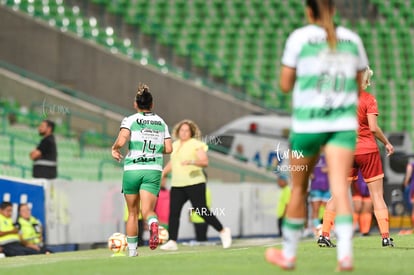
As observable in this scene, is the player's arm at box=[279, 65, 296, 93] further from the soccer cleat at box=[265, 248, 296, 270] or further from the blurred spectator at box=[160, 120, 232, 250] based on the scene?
the blurred spectator at box=[160, 120, 232, 250]

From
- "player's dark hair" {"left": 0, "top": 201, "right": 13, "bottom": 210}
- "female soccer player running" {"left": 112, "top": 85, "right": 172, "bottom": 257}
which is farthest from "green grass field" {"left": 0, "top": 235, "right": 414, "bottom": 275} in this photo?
"player's dark hair" {"left": 0, "top": 201, "right": 13, "bottom": 210}

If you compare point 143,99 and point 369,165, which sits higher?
point 143,99

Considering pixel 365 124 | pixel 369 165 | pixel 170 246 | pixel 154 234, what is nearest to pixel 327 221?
pixel 369 165

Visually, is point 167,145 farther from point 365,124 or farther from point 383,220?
point 383,220

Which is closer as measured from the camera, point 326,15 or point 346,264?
point 346,264

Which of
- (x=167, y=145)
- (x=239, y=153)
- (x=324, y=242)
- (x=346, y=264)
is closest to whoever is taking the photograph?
(x=346, y=264)

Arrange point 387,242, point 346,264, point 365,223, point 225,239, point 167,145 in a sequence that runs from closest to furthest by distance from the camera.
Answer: point 346,264 → point 387,242 → point 167,145 → point 225,239 → point 365,223

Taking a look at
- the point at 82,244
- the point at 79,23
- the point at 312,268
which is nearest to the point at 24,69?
the point at 79,23

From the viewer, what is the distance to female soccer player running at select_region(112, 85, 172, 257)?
46.2 ft

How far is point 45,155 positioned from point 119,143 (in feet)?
24.1

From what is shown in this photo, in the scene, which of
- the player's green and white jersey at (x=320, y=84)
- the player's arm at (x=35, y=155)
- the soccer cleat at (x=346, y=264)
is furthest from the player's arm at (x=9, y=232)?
the soccer cleat at (x=346, y=264)

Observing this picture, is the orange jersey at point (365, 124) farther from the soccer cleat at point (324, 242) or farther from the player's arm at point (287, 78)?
the player's arm at point (287, 78)

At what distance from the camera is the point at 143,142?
14102 mm

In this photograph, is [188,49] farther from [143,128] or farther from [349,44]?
[349,44]
